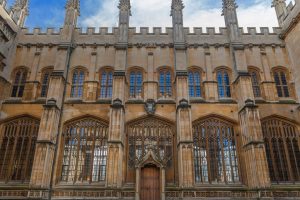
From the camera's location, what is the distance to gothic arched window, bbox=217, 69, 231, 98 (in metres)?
20.5

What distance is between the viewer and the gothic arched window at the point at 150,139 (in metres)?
18.2

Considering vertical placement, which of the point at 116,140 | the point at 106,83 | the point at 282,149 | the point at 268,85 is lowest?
the point at 282,149

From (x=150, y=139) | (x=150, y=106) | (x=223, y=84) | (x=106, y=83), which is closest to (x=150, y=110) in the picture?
(x=150, y=106)

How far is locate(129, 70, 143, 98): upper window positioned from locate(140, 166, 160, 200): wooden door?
19.3ft

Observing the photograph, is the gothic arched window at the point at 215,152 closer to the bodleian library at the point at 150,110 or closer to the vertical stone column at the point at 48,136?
the bodleian library at the point at 150,110

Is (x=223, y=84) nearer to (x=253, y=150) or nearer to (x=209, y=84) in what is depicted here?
(x=209, y=84)

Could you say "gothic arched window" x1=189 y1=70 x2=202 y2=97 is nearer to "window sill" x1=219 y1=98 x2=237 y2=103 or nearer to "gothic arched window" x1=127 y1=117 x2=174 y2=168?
"window sill" x1=219 y1=98 x2=237 y2=103

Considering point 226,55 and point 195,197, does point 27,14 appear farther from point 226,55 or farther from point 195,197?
point 195,197

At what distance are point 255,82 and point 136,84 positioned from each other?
9526mm

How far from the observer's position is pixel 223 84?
20.9 metres

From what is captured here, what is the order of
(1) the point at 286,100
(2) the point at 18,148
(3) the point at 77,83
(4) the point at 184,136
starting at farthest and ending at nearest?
(3) the point at 77,83 < (1) the point at 286,100 < (2) the point at 18,148 < (4) the point at 184,136

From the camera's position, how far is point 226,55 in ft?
70.9

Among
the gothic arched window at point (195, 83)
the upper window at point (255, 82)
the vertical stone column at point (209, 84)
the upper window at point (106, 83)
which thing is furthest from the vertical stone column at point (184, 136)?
the upper window at point (255, 82)

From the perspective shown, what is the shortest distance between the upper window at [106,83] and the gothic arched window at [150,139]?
3.31m
